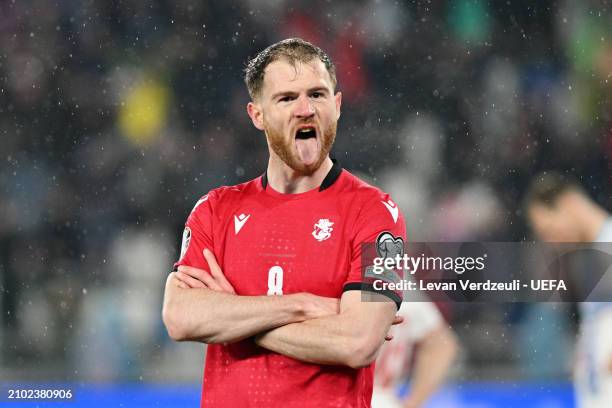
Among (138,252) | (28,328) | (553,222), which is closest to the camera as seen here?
(553,222)

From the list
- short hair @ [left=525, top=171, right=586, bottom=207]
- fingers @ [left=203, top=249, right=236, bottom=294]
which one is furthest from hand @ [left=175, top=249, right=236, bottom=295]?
short hair @ [left=525, top=171, right=586, bottom=207]

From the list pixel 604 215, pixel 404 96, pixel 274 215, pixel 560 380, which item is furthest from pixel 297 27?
pixel 274 215

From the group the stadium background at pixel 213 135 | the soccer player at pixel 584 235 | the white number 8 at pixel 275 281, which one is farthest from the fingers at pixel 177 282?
the stadium background at pixel 213 135

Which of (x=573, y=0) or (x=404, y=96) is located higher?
(x=573, y=0)

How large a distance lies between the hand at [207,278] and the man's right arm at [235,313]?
29 millimetres

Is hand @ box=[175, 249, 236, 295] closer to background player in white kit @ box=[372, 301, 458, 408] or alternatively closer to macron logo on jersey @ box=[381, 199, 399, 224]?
macron logo on jersey @ box=[381, 199, 399, 224]

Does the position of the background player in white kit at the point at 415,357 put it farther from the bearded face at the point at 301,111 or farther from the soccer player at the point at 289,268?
the bearded face at the point at 301,111

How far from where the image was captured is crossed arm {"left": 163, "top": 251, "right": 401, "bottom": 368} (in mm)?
2248

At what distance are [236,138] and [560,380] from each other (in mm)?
3246

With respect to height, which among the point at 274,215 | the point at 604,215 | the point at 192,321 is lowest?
the point at 192,321

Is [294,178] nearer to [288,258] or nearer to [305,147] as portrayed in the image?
[305,147]

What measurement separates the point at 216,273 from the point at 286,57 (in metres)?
0.63

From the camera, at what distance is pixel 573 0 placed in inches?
322

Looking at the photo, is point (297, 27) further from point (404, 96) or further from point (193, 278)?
point (193, 278)
